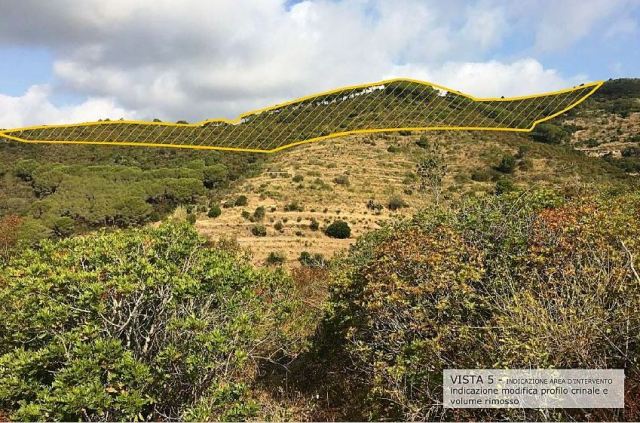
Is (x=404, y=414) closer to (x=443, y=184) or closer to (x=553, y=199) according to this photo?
(x=553, y=199)

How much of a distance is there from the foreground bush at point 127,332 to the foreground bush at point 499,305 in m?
1.71

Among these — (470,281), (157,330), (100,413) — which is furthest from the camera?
(157,330)

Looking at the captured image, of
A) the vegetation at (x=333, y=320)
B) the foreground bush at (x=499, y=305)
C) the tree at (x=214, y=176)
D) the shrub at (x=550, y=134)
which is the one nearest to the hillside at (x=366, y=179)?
the shrub at (x=550, y=134)

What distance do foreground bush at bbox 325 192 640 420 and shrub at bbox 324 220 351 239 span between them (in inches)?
918

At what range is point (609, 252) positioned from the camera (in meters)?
5.26

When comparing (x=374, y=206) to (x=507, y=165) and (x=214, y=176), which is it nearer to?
(x=507, y=165)

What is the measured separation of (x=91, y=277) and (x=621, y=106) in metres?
62.9

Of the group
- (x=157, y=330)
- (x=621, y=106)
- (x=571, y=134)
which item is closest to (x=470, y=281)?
(x=157, y=330)

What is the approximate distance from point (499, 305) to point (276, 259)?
2083 cm

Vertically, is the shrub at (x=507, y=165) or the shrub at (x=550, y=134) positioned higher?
the shrub at (x=550, y=134)

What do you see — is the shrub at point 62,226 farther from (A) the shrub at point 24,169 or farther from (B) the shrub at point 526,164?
(B) the shrub at point 526,164

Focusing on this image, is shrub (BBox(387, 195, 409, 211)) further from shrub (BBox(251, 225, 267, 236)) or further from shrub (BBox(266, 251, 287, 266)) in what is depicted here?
shrub (BBox(266, 251, 287, 266))

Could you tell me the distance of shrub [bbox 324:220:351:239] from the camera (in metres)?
30.5

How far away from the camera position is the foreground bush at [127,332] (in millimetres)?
4969
